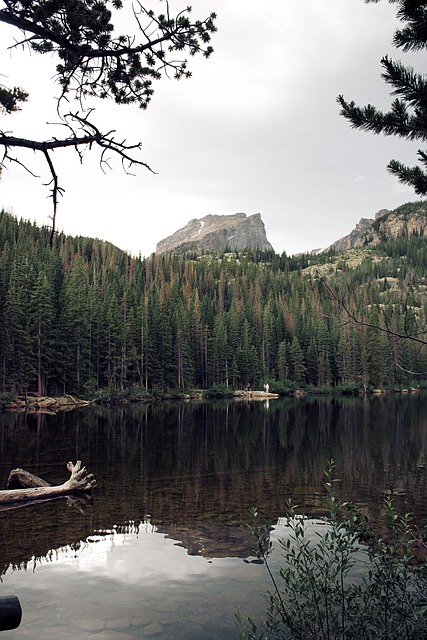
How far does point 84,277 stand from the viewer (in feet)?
324

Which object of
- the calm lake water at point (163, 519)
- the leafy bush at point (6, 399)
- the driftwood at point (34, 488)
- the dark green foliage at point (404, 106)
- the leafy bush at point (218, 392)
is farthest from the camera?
the leafy bush at point (218, 392)

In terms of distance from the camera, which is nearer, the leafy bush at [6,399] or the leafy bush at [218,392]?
the leafy bush at [6,399]

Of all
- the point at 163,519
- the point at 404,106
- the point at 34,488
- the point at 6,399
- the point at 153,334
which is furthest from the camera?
the point at 153,334

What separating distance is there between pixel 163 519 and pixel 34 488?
176 inches

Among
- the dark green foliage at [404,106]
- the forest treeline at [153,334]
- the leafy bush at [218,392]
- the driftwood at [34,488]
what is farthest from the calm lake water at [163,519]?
the leafy bush at [218,392]

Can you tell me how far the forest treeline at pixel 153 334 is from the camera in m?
67.1

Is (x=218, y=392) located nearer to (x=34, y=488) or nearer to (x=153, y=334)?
(x=153, y=334)

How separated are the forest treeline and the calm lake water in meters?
21.0

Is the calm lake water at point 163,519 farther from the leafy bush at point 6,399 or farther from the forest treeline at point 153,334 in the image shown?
the leafy bush at point 6,399

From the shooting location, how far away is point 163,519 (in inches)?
548

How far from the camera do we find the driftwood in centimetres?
1480

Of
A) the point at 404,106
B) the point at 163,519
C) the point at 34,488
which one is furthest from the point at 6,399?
the point at 404,106

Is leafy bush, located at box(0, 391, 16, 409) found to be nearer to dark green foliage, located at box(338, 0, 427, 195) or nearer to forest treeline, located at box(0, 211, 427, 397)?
forest treeline, located at box(0, 211, 427, 397)

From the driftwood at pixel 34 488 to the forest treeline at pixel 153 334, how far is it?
3152 cm
